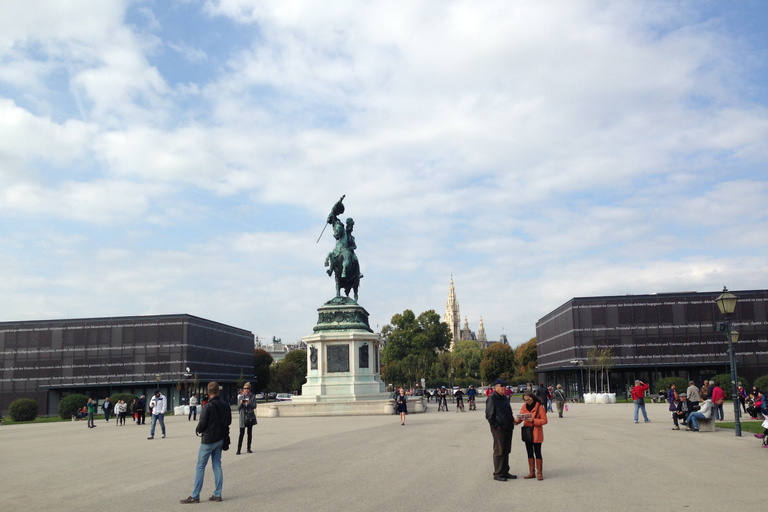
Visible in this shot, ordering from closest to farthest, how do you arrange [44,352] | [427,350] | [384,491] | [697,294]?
[384,491] → [697,294] → [44,352] → [427,350]

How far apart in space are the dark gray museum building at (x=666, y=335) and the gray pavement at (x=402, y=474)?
1872 inches

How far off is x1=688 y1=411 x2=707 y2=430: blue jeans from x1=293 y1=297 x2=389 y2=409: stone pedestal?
17.0 m

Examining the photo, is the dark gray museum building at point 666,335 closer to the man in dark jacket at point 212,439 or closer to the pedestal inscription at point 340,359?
the pedestal inscription at point 340,359

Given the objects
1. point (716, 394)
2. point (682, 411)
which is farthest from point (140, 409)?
point (716, 394)

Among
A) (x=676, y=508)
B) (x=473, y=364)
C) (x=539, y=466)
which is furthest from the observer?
(x=473, y=364)

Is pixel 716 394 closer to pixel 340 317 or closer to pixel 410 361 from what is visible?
pixel 340 317

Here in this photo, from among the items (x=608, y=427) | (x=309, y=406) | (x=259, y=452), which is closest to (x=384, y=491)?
(x=259, y=452)

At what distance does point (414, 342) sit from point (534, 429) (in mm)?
92562

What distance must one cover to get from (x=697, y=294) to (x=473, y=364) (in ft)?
261

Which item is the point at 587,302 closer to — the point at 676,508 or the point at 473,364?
the point at 676,508

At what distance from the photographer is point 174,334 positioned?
7169 cm

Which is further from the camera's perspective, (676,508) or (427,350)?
(427,350)

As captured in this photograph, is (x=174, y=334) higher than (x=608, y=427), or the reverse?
(x=174, y=334)

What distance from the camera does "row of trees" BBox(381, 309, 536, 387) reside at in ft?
323
